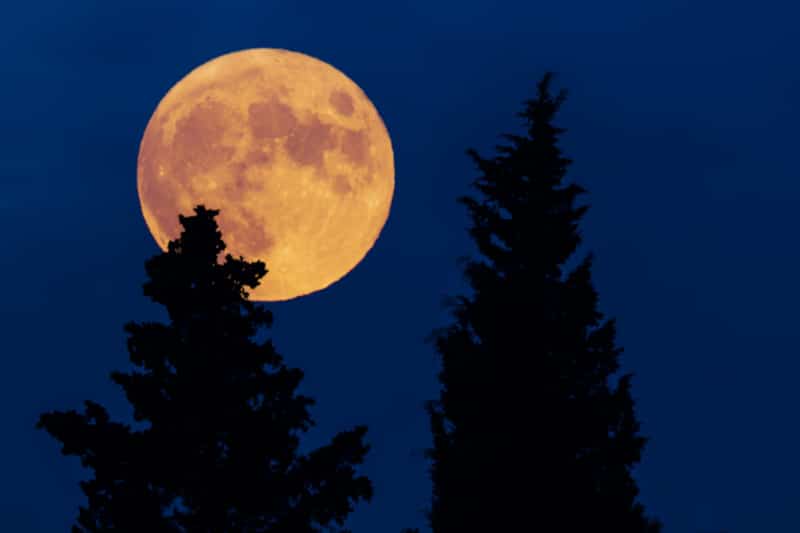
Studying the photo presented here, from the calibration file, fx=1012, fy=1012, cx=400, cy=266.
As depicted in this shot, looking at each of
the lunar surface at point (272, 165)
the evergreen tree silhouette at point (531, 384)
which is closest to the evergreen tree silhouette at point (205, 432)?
the evergreen tree silhouette at point (531, 384)

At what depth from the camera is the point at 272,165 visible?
2089 cm

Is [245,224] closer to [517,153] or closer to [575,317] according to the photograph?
[517,153]

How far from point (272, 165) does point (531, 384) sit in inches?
291

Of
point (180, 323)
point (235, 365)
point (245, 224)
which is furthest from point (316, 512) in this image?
point (245, 224)

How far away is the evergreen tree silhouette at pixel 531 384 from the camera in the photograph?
16.5 meters

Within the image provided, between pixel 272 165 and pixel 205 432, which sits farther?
pixel 272 165

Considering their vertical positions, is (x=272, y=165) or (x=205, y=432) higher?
(x=272, y=165)

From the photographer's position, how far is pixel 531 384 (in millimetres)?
17094

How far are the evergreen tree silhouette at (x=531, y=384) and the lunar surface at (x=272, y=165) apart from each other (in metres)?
3.74

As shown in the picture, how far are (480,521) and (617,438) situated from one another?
128 inches

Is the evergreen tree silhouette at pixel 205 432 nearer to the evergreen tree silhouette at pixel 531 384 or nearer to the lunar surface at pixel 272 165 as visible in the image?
the evergreen tree silhouette at pixel 531 384

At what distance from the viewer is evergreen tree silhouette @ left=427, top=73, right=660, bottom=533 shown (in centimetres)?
1652

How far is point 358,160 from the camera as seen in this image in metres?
22.5

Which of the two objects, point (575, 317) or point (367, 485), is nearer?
point (367, 485)
